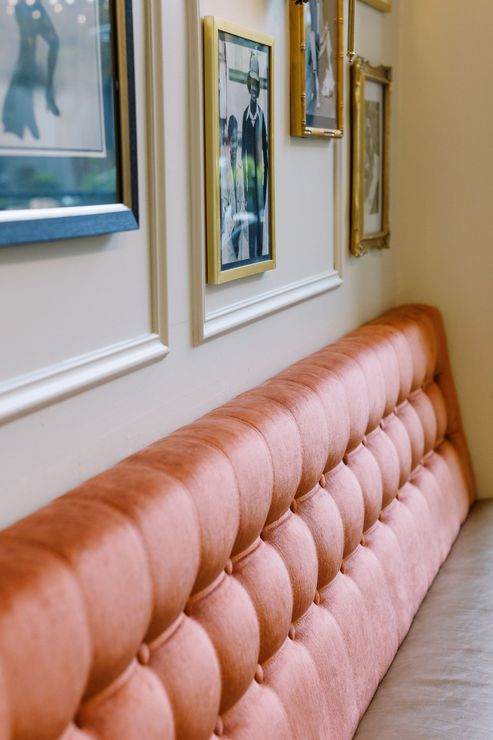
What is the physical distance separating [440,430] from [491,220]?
0.52m

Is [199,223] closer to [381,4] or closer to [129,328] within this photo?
[129,328]

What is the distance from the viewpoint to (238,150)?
4.57 ft

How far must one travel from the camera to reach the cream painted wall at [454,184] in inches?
90.4

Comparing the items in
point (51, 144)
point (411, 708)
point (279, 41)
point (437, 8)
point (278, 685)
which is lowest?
point (411, 708)

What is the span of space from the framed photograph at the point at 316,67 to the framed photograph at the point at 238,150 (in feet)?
0.44

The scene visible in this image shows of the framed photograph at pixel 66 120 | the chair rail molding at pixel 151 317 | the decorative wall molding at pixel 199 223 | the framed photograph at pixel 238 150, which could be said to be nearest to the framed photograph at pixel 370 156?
the framed photograph at pixel 238 150

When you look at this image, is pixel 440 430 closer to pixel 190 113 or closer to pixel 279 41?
pixel 279 41

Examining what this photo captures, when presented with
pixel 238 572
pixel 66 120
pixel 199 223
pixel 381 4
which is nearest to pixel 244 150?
pixel 199 223

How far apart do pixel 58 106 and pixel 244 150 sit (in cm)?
51

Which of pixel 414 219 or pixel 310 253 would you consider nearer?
pixel 310 253

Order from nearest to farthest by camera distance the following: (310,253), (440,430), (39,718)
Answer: (39,718) < (310,253) < (440,430)

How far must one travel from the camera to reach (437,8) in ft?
7.56

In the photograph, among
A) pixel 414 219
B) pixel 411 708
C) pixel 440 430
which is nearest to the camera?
pixel 411 708

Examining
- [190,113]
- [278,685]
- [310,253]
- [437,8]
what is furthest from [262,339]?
[437,8]
